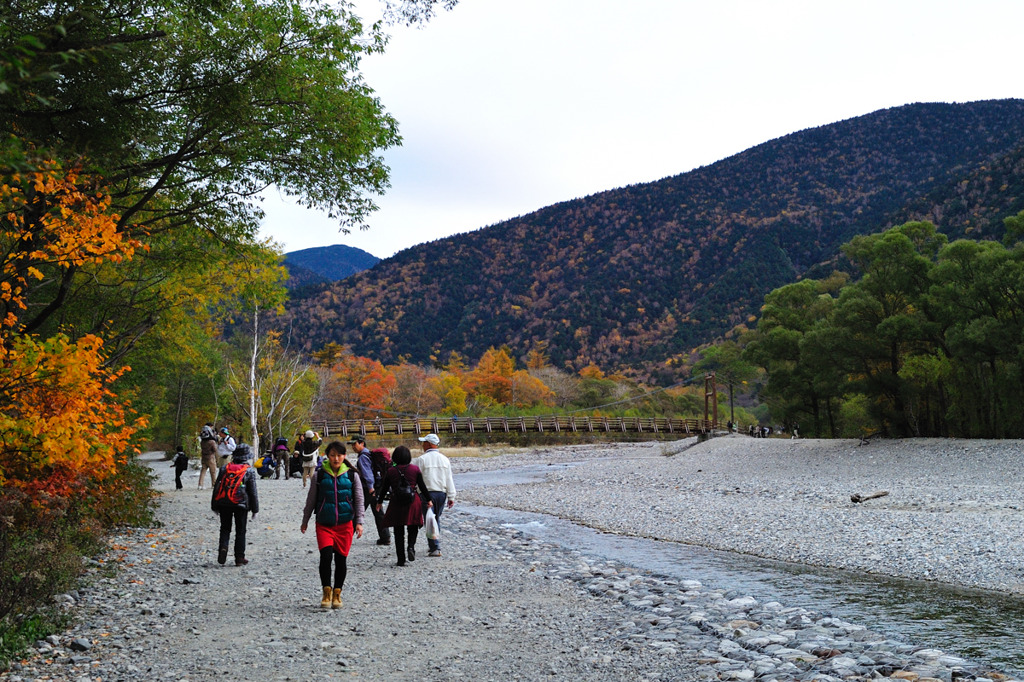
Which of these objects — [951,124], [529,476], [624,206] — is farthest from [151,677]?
[951,124]

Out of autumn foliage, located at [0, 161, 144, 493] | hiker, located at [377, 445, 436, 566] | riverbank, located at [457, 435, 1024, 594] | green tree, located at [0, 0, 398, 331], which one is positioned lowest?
riverbank, located at [457, 435, 1024, 594]

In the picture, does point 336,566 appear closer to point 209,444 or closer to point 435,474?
point 435,474

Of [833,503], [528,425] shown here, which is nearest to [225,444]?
[833,503]

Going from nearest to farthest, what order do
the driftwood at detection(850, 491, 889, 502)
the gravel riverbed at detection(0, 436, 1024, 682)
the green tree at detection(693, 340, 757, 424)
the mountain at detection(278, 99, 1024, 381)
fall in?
the gravel riverbed at detection(0, 436, 1024, 682), the driftwood at detection(850, 491, 889, 502), the green tree at detection(693, 340, 757, 424), the mountain at detection(278, 99, 1024, 381)

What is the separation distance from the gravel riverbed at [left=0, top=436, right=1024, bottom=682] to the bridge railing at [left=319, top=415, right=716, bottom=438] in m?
32.6

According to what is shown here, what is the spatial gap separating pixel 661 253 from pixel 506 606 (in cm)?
11422

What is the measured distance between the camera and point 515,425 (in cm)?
5384

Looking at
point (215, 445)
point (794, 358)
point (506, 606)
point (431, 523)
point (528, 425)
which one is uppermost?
point (794, 358)

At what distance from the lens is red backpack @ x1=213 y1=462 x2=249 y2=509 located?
8141 millimetres

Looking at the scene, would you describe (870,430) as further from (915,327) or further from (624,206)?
(624,206)

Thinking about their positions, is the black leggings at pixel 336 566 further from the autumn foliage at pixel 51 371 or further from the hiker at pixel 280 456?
the hiker at pixel 280 456

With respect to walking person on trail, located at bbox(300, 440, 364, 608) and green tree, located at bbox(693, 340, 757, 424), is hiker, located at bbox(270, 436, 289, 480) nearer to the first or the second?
walking person on trail, located at bbox(300, 440, 364, 608)

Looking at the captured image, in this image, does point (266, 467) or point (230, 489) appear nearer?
point (230, 489)

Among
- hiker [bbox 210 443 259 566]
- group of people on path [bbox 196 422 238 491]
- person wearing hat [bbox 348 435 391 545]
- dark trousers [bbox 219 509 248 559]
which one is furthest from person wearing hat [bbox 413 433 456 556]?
group of people on path [bbox 196 422 238 491]
